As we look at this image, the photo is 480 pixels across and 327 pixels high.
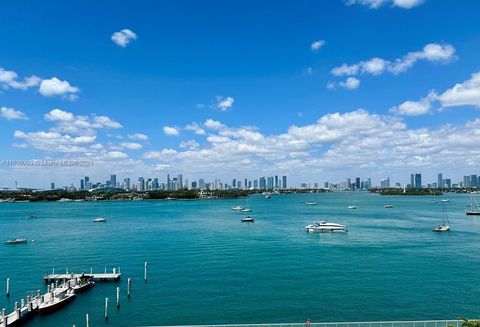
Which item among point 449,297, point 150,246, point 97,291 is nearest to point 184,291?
point 97,291

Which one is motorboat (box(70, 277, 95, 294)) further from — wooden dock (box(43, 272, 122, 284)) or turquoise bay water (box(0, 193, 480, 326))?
wooden dock (box(43, 272, 122, 284))

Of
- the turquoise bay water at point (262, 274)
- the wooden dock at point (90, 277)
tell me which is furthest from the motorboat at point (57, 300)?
the wooden dock at point (90, 277)

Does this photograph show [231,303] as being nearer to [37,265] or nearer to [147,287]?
[147,287]

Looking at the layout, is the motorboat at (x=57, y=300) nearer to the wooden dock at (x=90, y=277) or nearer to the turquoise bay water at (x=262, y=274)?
the turquoise bay water at (x=262, y=274)

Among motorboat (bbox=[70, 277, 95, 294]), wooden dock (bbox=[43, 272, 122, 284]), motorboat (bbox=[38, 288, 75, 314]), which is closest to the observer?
motorboat (bbox=[38, 288, 75, 314])

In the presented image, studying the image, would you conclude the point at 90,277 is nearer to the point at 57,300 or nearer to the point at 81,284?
the point at 81,284

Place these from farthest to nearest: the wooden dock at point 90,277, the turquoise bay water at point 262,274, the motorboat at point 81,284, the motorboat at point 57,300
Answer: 1. the wooden dock at point 90,277
2. the motorboat at point 81,284
3. the motorboat at point 57,300
4. the turquoise bay water at point 262,274

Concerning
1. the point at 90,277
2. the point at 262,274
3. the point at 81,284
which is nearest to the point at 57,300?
the point at 81,284

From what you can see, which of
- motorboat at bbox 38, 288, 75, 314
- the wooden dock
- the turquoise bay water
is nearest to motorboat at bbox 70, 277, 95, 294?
the turquoise bay water
